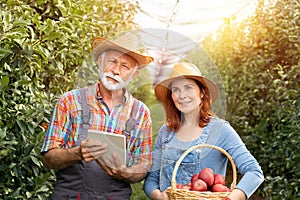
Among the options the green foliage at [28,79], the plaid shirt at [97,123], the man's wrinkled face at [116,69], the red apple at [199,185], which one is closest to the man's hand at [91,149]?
the plaid shirt at [97,123]

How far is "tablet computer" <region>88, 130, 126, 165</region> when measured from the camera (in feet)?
8.11

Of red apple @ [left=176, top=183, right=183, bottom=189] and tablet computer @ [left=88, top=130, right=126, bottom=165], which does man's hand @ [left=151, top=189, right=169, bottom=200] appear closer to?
red apple @ [left=176, top=183, right=183, bottom=189]

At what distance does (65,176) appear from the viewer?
8.93 ft

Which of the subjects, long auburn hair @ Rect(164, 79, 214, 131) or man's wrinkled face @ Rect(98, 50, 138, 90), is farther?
long auburn hair @ Rect(164, 79, 214, 131)

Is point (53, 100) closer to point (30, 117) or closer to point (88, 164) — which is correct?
point (30, 117)

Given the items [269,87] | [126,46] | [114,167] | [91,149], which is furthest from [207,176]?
[269,87]

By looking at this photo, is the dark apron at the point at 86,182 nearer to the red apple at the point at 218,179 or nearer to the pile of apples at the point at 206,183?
the pile of apples at the point at 206,183

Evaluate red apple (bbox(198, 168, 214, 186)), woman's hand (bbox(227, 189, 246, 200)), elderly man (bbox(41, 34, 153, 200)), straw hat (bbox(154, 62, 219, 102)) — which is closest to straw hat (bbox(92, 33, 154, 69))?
elderly man (bbox(41, 34, 153, 200))

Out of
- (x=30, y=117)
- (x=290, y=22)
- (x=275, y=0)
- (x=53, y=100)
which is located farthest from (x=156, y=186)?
(x=275, y=0)

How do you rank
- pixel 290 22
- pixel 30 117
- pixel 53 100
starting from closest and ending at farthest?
pixel 30 117, pixel 53 100, pixel 290 22

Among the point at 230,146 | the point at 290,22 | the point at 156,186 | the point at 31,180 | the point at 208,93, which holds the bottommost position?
the point at 31,180

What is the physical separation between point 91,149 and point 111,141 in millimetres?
80

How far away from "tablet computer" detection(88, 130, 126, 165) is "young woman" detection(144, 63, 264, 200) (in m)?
0.29

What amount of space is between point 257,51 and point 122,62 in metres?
4.31
